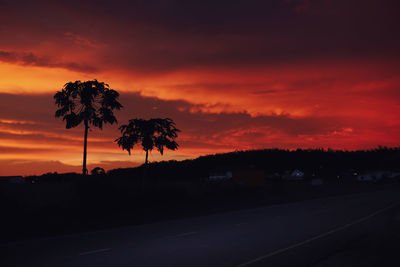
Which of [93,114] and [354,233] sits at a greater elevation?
[93,114]

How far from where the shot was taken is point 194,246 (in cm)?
1438

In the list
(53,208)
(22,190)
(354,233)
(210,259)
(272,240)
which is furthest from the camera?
(22,190)

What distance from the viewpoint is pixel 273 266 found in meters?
10.9

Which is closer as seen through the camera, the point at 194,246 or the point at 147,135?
the point at 194,246

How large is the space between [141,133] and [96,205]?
2400cm

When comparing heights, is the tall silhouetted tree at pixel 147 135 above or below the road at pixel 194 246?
above

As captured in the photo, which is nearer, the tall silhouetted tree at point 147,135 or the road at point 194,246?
the road at point 194,246

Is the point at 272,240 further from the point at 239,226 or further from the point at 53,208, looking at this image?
the point at 53,208

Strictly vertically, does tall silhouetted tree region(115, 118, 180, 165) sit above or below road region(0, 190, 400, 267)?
above

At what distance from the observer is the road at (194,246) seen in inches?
459

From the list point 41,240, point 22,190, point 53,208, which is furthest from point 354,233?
point 22,190

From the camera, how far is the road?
11.6 meters

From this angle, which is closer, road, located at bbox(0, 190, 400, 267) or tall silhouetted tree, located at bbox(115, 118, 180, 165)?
road, located at bbox(0, 190, 400, 267)

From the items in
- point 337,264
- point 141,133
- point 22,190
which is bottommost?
point 337,264
